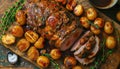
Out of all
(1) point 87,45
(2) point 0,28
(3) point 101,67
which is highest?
(2) point 0,28

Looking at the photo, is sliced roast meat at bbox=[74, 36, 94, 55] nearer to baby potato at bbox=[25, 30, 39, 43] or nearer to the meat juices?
the meat juices

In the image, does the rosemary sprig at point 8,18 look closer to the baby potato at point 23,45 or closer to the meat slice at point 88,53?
the baby potato at point 23,45

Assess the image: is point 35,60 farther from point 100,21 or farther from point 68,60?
point 100,21

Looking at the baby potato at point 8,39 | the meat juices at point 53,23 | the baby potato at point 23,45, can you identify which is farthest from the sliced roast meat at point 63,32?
the baby potato at point 8,39

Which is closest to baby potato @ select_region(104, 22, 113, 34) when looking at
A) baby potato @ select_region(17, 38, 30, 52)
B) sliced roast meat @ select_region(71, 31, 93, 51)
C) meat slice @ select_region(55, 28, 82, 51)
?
sliced roast meat @ select_region(71, 31, 93, 51)

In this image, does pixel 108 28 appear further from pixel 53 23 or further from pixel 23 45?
pixel 23 45

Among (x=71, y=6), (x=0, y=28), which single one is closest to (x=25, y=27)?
(x=0, y=28)
